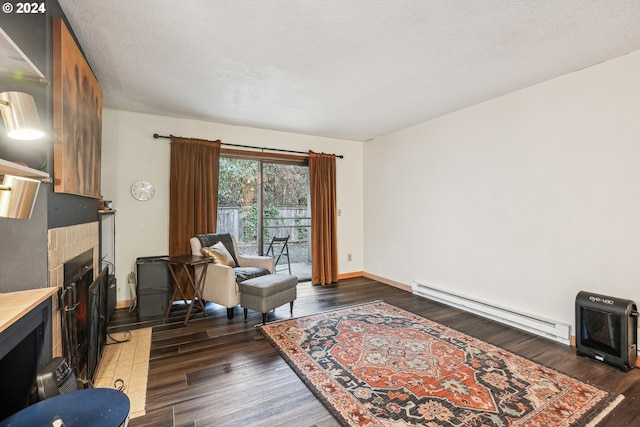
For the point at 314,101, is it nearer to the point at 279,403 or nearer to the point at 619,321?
the point at 279,403

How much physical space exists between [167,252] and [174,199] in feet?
2.41

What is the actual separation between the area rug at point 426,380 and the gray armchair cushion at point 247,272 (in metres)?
0.63

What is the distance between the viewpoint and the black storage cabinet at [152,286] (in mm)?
3396

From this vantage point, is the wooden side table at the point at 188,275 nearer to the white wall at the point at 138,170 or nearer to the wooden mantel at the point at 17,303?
the white wall at the point at 138,170

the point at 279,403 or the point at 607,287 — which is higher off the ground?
the point at 607,287

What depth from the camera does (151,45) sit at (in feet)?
7.40

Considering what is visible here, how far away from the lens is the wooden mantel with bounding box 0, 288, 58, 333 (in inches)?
41.0

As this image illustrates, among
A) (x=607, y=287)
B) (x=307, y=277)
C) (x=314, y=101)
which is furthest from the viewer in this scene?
(x=307, y=277)

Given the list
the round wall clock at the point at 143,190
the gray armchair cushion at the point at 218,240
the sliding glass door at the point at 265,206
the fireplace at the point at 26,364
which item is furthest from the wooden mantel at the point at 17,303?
the sliding glass door at the point at 265,206

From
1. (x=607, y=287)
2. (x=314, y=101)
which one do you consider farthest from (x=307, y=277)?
(x=607, y=287)

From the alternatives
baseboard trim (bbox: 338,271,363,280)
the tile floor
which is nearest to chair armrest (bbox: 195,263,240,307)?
the tile floor

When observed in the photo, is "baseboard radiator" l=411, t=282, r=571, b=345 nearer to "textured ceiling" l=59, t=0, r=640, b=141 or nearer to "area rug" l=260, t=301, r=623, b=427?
"area rug" l=260, t=301, r=623, b=427

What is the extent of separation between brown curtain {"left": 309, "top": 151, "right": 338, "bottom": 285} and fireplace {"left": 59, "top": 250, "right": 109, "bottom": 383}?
3084mm

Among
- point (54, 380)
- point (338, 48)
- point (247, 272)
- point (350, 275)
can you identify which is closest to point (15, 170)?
point (54, 380)
